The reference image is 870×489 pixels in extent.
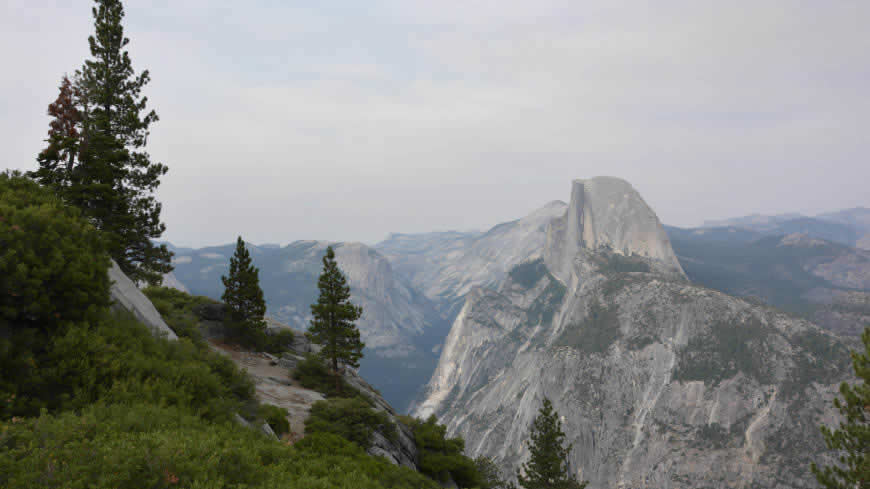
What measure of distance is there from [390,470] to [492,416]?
17690cm

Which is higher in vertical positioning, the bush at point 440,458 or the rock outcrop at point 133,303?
the rock outcrop at point 133,303

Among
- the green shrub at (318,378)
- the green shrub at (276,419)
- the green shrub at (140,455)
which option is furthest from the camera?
the green shrub at (318,378)

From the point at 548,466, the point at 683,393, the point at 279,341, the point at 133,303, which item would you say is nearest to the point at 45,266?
the point at 133,303

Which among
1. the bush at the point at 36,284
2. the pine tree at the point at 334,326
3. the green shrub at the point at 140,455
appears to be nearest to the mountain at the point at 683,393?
the pine tree at the point at 334,326

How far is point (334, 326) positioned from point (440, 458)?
1167cm

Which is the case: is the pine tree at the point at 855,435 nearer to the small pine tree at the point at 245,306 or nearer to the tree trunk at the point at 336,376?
the tree trunk at the point at 336,376

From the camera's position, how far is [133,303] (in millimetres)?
13547

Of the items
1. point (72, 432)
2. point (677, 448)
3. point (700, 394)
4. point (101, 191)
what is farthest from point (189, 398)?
point (700, 394)

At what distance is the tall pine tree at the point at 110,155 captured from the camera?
21.4 meters

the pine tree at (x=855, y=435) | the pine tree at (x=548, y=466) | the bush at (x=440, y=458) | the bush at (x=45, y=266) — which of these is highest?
the bush at (x=45, y=266)

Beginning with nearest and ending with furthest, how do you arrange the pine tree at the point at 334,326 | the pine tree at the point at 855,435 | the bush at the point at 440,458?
the pine tree at the point at 855,435, the bush at the point at 440,458, the pine tree at the point at 334,326

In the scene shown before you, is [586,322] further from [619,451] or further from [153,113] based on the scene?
[153,113]

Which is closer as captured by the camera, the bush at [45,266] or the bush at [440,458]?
the bush at [45,266]

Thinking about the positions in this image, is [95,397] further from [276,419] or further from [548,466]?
[548,466]
